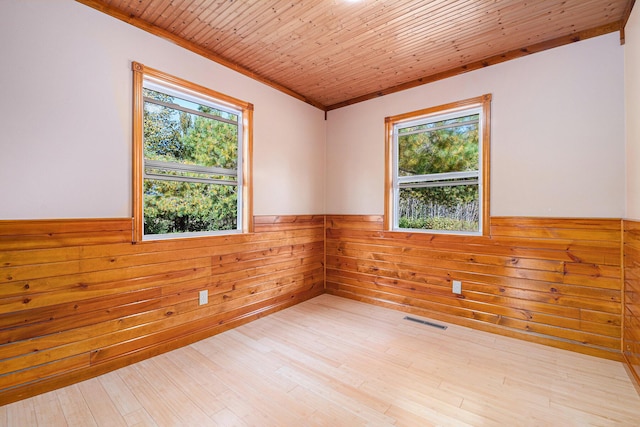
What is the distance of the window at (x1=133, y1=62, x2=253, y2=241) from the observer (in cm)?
236

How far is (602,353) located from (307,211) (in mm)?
3209

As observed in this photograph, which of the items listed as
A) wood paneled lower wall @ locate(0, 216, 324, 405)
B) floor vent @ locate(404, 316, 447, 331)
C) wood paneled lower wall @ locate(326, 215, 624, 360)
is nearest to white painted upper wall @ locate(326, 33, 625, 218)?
wood paneled lower wall @ locate(326, 215, 624, 360)

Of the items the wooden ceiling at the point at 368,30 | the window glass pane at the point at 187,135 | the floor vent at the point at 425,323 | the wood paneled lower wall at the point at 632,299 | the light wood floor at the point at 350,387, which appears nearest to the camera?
the light wood floor at the point at 350,387

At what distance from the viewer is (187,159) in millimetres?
2666

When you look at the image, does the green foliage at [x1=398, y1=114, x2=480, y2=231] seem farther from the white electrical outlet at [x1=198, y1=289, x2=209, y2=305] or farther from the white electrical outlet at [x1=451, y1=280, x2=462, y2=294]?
the white electrical outlet at [x1=198, y1=289, x2=209, y2=305]

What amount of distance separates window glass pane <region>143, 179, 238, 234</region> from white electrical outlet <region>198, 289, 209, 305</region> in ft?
2.00

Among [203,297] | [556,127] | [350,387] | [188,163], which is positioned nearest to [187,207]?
[188,163]

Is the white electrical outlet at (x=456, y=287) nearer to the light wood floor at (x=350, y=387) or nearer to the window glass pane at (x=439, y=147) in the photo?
the light wood floor at (x=350, y=387)

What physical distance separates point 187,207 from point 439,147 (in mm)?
2817

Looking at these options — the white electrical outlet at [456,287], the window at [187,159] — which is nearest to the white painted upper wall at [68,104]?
the window at [187,159]

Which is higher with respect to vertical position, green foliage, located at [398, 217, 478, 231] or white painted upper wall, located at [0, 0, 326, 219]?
white painted upper wall, located at [0, 0, 326, 219]

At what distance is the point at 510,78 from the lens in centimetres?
273

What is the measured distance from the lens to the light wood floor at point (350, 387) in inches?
64.8

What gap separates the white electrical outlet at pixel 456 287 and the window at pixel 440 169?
22.0 inches
